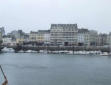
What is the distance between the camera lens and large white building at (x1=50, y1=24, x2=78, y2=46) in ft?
251

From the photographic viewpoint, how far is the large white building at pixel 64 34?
3009 inches

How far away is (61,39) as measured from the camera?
7681 cm

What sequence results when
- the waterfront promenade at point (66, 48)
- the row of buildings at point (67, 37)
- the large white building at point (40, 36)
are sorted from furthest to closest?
1. the large white building at point (40, 36)
2. the row of buildings at point (67, 37)
3. the waterfront promenade at point (66, 48)

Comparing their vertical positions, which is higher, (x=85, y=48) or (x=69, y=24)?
(x=69, y=24)

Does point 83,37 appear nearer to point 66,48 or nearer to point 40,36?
point 66,48

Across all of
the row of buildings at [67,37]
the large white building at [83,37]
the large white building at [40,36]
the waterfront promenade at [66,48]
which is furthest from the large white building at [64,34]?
the waterfront promenade at [66,48]

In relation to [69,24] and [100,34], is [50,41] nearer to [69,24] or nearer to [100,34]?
[69,24]

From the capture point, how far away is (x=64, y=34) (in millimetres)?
77500

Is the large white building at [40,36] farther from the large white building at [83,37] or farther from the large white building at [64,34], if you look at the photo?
the large white building at [83,37]

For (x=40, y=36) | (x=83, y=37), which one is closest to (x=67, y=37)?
(x=83, y=37)

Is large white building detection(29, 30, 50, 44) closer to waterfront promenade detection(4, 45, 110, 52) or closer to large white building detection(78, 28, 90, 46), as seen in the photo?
large white building detection(78, 28, 90, 46)

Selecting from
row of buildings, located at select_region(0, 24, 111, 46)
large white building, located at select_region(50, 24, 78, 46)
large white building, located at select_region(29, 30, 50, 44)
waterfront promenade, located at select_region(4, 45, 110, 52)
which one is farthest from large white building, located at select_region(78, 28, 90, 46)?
waterfront promenade, located at select_region(4, 45, 110, 52)

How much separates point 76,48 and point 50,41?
1346 cm

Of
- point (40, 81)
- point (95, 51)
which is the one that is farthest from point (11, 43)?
point (40, 81)
